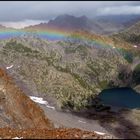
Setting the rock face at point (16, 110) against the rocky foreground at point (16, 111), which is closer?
the rocky foreground at point (16, 111)

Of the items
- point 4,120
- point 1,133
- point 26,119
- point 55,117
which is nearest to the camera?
point 1,133

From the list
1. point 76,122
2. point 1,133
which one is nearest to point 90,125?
point 76,122

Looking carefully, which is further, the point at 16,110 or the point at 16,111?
the point at 16,110

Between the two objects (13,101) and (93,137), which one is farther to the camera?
(13,101)

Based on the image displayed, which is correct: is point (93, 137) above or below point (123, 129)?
above

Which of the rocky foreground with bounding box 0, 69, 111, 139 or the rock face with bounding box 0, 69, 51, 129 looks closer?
the rocky foreground with bounding box 0, 69, 111, 139

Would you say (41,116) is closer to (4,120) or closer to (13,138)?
(4,120)

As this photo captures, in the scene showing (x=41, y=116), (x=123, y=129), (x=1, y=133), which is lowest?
(x=123, y=129)

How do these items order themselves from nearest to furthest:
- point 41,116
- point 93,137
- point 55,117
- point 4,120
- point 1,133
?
point 93,137
point 1,133
point 4,120
point 41,116
point 55,117
